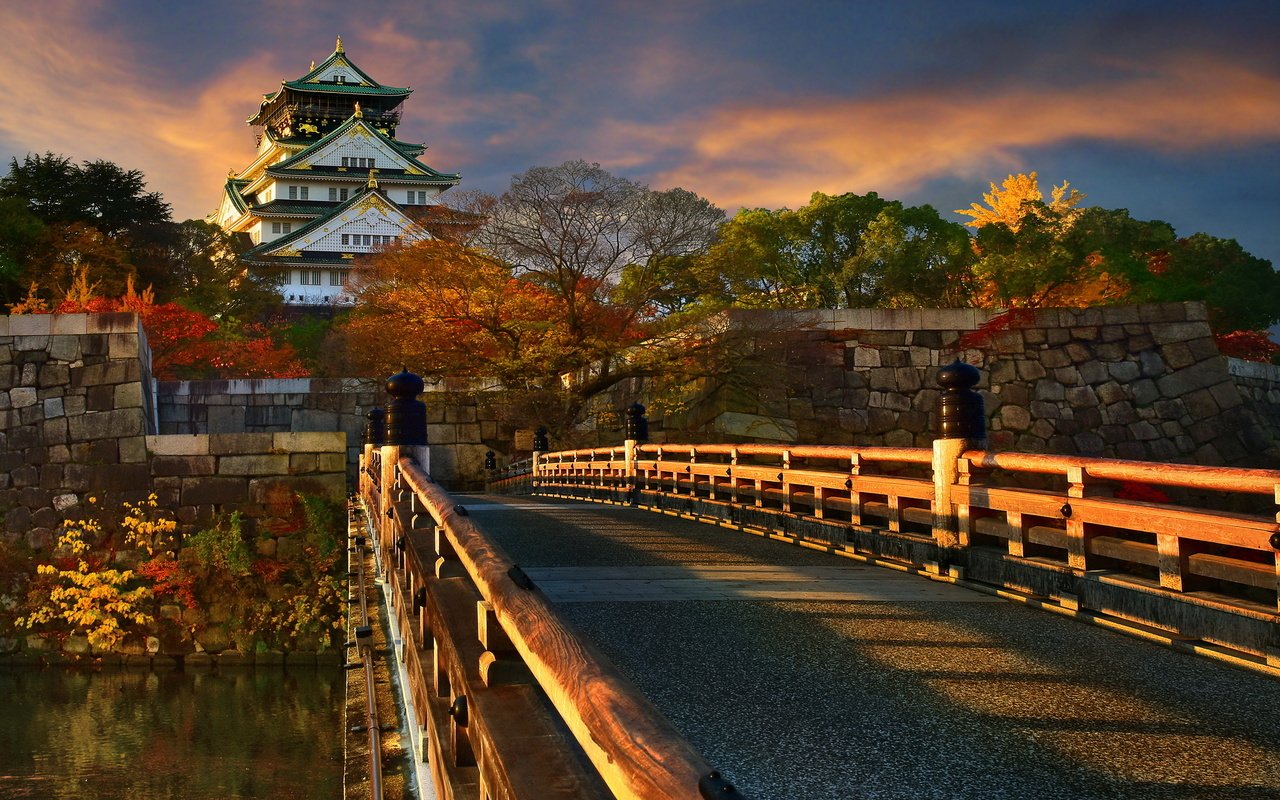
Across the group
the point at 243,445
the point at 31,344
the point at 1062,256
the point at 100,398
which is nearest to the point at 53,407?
the point at 100,398

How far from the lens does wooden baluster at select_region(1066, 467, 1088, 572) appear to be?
6.34 metres

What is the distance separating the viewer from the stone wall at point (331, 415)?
29.1 meters

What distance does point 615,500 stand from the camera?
17.8 meters

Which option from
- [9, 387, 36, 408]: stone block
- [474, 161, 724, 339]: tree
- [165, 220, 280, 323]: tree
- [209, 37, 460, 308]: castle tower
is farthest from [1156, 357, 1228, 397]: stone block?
[209, 37, 460, 308]: castle tower

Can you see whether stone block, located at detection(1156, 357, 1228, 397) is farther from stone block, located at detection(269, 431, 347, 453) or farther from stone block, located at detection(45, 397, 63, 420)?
stone block, located at detection(45, 397, 63, 420)

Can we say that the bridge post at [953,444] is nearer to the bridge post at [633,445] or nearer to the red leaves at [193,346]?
the bridge post at [633,445]

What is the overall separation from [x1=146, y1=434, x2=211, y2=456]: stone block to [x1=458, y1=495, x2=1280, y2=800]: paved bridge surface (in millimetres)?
16015

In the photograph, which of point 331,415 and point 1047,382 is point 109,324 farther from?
point 1047,382

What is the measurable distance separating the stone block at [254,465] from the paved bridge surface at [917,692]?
15.2m

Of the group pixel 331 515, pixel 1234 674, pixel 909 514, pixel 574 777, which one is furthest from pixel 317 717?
pixel 574 777

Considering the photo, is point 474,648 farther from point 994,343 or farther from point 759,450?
point 994,343

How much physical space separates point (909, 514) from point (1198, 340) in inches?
940

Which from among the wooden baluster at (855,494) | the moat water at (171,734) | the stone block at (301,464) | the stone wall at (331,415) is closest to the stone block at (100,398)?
the stone block at (301,464)

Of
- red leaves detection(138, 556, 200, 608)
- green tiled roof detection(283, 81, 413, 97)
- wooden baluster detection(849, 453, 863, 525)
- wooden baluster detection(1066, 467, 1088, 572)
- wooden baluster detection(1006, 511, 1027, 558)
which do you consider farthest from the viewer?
green tiled roof detection(283, 81, 413, 97)
